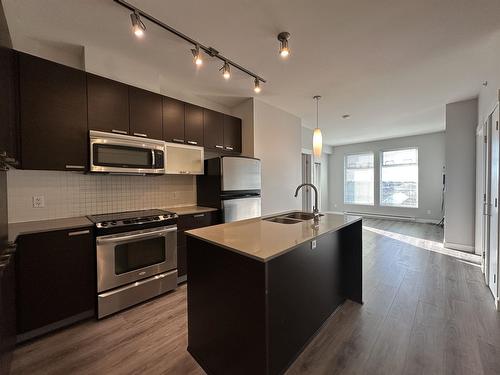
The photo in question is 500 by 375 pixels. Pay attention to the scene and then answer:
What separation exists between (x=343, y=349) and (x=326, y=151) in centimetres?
726

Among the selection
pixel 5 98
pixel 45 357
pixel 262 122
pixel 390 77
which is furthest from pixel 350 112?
pixel 45 357

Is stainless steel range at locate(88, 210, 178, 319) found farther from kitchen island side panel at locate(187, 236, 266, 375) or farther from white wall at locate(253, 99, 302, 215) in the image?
white wall at locate(253, 99, 302, 215)

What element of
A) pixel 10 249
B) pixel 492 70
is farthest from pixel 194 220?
pixel 492 70

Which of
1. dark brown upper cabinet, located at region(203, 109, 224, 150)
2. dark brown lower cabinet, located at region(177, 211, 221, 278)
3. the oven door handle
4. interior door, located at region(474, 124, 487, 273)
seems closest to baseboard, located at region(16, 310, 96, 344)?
the oven door handle

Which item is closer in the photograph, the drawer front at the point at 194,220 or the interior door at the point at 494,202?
the interior door at the point at 494,202

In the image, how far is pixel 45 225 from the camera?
194 centimetres

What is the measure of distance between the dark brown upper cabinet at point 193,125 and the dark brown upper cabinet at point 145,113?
0.39 metres

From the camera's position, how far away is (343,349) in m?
1.68

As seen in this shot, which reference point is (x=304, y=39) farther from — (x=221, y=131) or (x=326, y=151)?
(x=326, y=151)

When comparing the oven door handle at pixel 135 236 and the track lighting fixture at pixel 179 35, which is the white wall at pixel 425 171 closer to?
the track lighting fixture at pixel 179 35

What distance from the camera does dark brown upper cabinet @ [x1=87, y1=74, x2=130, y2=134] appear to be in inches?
86.4

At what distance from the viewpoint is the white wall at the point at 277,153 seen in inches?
151

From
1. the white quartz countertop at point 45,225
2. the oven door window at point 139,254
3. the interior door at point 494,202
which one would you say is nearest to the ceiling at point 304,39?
the interior door at point 494,202

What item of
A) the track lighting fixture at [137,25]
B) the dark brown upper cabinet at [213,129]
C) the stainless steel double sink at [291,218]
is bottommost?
the stainless steel double sink at [291,218]
